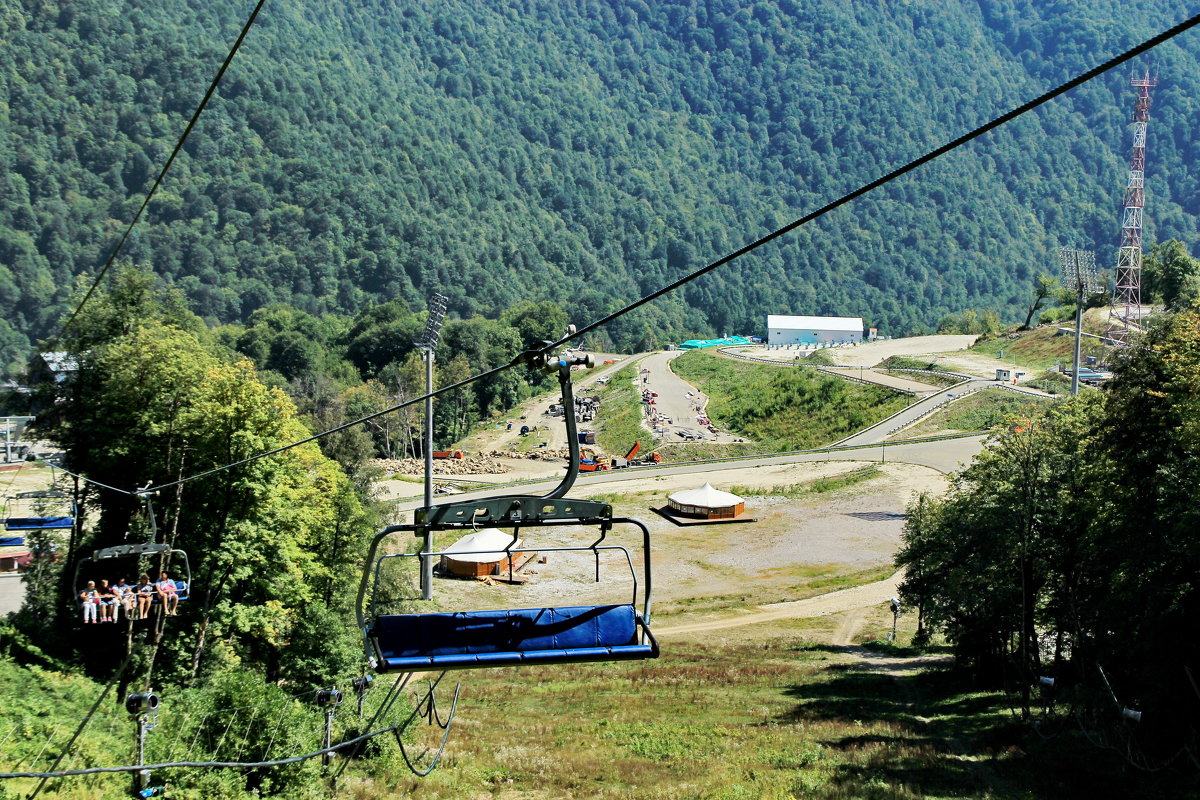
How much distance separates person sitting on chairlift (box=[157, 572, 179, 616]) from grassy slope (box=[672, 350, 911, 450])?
184 ft

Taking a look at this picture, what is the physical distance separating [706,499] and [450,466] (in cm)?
2330

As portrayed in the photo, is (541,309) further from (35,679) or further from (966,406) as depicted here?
(35,679)

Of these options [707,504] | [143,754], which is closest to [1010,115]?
[143,754]

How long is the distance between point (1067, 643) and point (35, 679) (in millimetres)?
25003

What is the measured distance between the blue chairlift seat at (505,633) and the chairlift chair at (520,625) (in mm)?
11

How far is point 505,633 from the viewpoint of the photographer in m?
10.7

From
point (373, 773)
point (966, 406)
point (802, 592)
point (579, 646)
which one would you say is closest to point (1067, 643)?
point (802, 592)

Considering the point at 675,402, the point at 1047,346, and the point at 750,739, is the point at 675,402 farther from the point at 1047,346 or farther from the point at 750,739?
the point at 750,739

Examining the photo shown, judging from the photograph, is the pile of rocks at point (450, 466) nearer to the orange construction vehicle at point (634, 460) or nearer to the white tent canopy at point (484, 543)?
the orange construction vehicle at point (634, 460)

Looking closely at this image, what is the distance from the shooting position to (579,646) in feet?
→ 34.9

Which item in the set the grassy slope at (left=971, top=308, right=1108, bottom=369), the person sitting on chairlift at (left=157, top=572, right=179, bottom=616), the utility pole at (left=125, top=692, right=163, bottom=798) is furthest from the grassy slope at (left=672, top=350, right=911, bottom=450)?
the utility pole at (left=125, top=692, right=163, bottom=798)

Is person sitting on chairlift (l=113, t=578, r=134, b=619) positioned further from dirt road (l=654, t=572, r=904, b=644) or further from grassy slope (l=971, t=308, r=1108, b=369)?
grassy slope (l=971, t=308, r=1108, b=369)

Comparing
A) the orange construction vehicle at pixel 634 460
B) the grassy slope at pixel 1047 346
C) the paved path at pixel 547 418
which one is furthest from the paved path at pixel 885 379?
the paved path at pixel 547 418

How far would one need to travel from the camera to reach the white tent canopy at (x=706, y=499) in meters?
49.5
